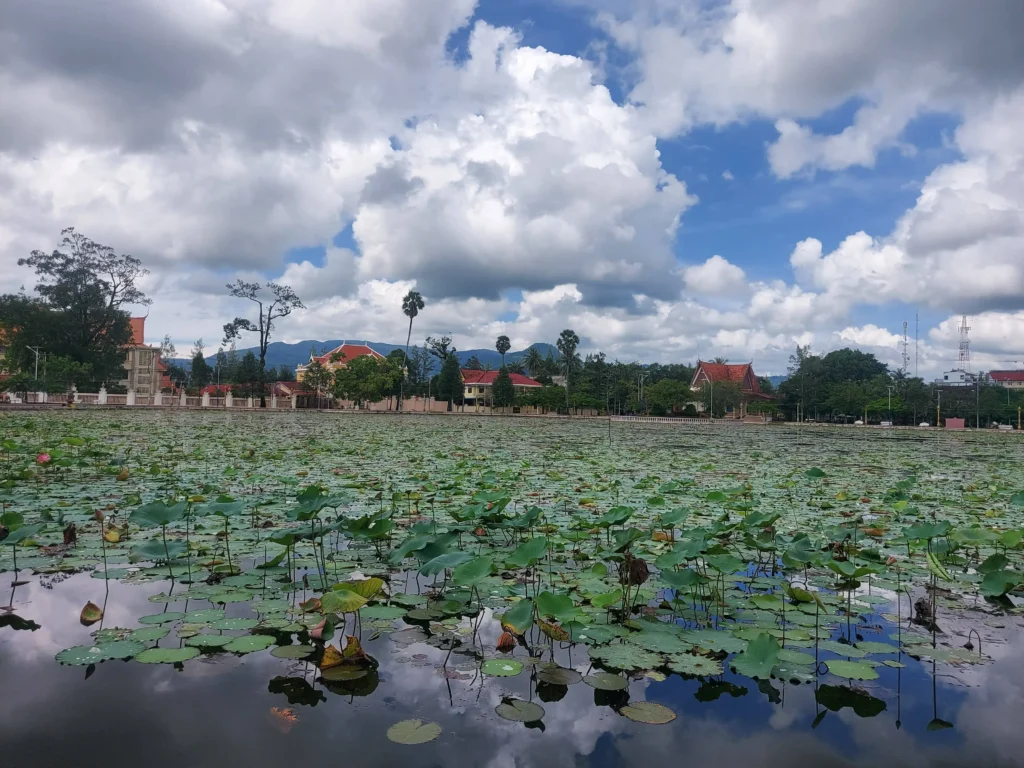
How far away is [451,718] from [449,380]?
195ft

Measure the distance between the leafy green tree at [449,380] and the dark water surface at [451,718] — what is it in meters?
58.9

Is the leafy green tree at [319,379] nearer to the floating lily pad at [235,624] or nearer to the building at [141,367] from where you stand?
the building at [141,367]

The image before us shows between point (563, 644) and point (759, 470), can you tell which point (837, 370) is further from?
point (563, 644)

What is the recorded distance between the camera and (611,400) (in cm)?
6359

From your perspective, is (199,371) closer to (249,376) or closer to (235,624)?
(249,376)

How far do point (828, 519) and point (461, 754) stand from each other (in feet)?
14.8

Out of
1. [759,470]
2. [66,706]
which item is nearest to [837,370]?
[759,470]

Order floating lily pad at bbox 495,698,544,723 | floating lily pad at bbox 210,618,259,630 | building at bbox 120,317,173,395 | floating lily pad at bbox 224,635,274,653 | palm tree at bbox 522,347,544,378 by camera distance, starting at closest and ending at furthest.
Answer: floating lily pad at bbox 495,698,544,723
floating lily pad at bbox 224,635,274,653
floating lily pad at bbox 210,618,259,630
building at bbox 120,317,173,395
palm tree at bbox 522,347,544,378

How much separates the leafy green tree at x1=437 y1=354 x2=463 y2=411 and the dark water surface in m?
58.9

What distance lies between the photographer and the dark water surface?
1761 millimetres

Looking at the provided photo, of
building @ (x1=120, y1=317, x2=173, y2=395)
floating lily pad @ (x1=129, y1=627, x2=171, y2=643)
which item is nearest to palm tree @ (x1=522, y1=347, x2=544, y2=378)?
building @ (x1=120, y1=317, x2=173, y2=395)

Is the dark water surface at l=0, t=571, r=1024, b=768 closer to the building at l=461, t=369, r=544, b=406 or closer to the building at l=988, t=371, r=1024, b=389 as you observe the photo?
the building at l=461, t=369, r=544, b=406

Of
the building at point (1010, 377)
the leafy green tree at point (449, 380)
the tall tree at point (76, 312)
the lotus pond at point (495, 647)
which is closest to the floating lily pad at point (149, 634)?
the lotus pond at point (495, 647)

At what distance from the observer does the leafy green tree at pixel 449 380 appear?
61.1 meters
